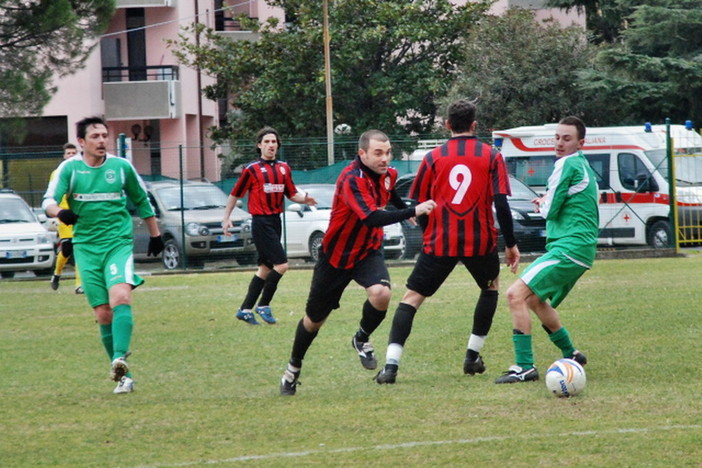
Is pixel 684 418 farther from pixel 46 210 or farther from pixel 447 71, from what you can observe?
pixel 447 71

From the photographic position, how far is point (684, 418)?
7.15m

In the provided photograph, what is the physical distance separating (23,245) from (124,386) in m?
14.9

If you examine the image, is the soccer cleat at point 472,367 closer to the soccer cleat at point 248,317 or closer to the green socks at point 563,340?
the green socks at point 563,340

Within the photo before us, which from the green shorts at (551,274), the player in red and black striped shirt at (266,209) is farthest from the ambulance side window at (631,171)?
the green shorts at (551,274)

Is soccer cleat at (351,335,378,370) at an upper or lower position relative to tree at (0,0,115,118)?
lower

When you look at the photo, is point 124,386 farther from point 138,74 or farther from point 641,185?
point 138,74

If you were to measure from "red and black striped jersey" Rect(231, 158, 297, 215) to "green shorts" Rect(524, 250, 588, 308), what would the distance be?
17.4ft

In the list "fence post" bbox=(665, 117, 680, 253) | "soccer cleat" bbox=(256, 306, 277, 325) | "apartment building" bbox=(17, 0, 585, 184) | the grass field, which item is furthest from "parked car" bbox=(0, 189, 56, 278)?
"apartment building" bbox=(17, 0, 585, 184)

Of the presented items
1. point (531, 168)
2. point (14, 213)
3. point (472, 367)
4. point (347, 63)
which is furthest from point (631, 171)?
point (472, 367)

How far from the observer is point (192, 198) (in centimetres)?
2484

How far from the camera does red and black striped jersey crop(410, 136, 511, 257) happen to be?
346 inches

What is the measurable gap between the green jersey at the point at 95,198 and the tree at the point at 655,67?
27.1m

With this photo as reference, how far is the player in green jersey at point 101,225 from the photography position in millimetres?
9016

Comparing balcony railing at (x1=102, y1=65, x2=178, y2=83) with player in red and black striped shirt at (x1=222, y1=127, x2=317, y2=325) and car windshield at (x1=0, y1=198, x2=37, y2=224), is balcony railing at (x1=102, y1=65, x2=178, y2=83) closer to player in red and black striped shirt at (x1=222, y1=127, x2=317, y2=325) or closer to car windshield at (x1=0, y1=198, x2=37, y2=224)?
car windshield at (x1=0, y1=198, x2=37, y2=224)
